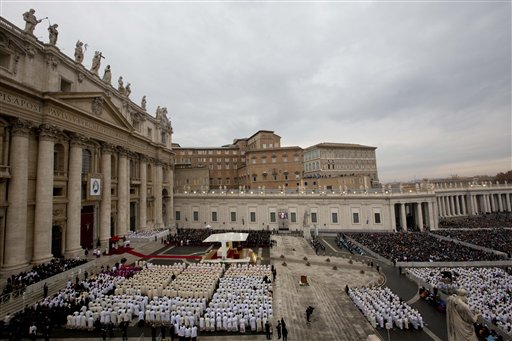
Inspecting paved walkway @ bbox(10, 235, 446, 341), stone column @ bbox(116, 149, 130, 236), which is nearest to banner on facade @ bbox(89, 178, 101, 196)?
stone column @ bbox(116, 149, 130, 236)

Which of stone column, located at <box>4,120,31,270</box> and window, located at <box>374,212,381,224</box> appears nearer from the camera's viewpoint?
stone column, located at <box>4,120,31,270</box>

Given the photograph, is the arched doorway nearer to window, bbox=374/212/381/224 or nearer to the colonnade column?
the colonnade column

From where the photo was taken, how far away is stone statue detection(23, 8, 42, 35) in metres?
22.7

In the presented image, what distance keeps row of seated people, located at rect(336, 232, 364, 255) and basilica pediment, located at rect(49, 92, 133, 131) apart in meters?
32.6

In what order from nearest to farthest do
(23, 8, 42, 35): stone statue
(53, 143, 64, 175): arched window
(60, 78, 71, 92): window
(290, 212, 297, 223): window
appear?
(23, 8, 42, 35): stone statue
(53, 143, 64, 175): arched window
(60, 78, 71, 92): window
(290, 212, 297, 223): window

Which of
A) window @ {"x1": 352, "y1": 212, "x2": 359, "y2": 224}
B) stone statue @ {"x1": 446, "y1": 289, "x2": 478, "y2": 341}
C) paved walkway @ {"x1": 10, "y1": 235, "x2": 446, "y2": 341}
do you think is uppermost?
stone statue @ {"x1": 446, "y1": 289, "x2": 478, "y2": 341}

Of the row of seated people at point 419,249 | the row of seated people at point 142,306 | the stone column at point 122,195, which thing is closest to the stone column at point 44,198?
the row of seated people at point 142,306

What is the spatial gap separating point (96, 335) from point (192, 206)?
130ft

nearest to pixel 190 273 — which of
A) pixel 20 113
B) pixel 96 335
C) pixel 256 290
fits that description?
pixel 256 290

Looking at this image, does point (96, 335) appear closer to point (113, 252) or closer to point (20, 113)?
point (113, 252)

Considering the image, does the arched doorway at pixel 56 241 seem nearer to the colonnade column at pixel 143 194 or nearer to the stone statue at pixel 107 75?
the colonnade column at pixel 143 194

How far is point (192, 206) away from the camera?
53.0 meters

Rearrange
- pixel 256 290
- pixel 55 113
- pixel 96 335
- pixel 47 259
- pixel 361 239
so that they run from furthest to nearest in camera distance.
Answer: pixel 361 239
pixel 55 113
pixel 47 259
pixel 256 290
pixel 96 335

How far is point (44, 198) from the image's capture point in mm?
23203
